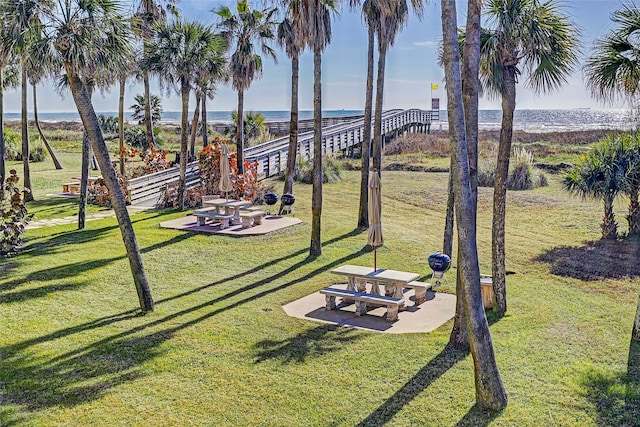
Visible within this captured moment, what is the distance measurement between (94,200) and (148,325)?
1374 centimetres

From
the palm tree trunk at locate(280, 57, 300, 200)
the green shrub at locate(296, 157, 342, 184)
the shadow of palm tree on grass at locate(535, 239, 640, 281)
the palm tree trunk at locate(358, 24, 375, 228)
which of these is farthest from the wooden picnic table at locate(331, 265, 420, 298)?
the green shrub at locate(296, 157, 342, 184)

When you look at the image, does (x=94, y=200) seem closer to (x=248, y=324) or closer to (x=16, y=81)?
(x=16, y=81)

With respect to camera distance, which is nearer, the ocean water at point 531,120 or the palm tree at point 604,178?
the palm tree at point 604,178

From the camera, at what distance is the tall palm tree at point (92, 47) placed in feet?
30.2

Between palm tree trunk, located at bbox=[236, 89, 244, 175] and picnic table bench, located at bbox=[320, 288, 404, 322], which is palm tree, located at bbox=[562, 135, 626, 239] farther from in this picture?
palm tree trunk, located at bbox=[236, 89, 244, 175]

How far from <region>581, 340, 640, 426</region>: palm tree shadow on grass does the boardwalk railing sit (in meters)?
17.0

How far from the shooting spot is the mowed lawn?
6.43 metres

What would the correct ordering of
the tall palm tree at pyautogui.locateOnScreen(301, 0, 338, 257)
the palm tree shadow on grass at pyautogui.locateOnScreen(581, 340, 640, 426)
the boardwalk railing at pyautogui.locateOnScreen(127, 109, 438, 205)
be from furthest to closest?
the boardwalk railing at pyautogui.locateOnScreen(127, 109, 438, 205) → the tall palm tree at pyautogui.locateOnScreen(301, 0, 338, 257) → the palm tree shadow on grass at pyautogui.locateOnScreen(581, 340, 640, 426)

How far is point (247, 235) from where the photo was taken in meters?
15.8

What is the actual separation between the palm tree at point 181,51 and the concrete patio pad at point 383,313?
10815 millimetres

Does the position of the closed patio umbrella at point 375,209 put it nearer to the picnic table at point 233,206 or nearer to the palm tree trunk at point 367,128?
the palm tree trunk at point 367,128

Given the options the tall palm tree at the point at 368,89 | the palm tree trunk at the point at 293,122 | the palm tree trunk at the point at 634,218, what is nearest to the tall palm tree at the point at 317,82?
the tall palm tree at the point at 368,89

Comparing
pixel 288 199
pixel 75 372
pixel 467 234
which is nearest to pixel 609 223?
pixel 288 199

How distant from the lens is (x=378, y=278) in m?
9.88
